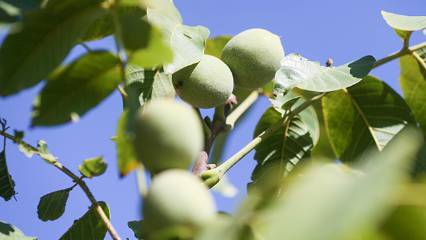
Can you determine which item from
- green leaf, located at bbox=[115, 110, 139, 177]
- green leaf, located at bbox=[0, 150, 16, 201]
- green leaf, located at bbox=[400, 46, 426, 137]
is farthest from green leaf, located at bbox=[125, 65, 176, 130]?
green leaf, located at bbox=[400, 46, 426, 137]

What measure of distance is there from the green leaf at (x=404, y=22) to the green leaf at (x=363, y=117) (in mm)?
165

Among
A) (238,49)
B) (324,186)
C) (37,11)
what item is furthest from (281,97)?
(324,186)

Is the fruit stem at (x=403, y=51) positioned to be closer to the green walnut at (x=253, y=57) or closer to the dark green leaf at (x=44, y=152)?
the green walnut at (x=253, y=57)

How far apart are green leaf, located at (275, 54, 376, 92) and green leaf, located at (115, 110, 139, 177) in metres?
0.75

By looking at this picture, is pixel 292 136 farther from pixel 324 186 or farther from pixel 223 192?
pixel 324 186

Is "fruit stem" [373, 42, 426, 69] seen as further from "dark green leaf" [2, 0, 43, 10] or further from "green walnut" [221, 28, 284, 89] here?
"dark green leaf" [2, 0, 43, 10]

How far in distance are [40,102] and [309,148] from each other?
1.09m

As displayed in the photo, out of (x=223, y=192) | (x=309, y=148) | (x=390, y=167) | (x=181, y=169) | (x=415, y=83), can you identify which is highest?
(x=390, y=167)

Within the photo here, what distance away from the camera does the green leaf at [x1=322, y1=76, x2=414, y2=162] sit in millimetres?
1773

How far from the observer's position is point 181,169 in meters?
0.85

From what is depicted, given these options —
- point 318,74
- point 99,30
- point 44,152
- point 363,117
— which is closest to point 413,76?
point 363,117

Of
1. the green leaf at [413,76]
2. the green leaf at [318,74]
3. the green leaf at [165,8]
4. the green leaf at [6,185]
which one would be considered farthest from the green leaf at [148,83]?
the green leaf at [413,76]

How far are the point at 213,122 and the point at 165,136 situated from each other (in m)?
0.88

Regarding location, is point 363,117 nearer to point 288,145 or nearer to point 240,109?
point 288,145
